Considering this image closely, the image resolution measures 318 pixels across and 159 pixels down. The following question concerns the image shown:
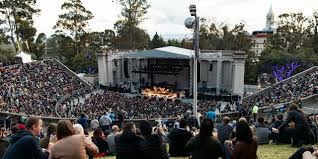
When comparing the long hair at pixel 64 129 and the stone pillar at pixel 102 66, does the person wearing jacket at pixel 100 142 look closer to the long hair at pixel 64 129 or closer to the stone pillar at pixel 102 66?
the long hair at pixel 64 129

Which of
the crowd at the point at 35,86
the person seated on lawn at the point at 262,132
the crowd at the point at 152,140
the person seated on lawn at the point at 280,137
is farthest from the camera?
the crowd at the point at 35,86

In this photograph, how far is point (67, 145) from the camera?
4238 mm

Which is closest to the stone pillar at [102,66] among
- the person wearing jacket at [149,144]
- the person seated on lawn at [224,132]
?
the person seated on lawn at [224,132]

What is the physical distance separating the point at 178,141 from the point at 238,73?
29.2 metres

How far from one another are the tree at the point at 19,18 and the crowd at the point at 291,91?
31686 millimetres

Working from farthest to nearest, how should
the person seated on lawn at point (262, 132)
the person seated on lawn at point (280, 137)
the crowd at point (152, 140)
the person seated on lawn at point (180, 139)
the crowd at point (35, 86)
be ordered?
the crowd at point (35, 86) → the person seated on lawn at point (262, 132) → the person seated on lawn at point (280, 137) → the person seated on lawn at point (180, 139) → the crowd at point (152, 140)

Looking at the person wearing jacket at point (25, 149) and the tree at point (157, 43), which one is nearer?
the person wearing jacket at point (25, 149)

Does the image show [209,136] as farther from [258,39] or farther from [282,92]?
[258,39]

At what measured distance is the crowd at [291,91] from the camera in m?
24.9

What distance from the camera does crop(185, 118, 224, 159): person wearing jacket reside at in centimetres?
497

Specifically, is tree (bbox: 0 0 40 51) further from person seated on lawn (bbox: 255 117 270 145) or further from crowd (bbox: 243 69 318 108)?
person seated on lawn (bbox: 255 117 270 145)

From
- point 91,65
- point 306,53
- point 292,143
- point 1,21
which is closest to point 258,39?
point 306,53

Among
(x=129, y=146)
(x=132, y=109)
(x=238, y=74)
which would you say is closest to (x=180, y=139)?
(x=129, y=146)

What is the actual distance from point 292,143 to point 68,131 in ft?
19.2
